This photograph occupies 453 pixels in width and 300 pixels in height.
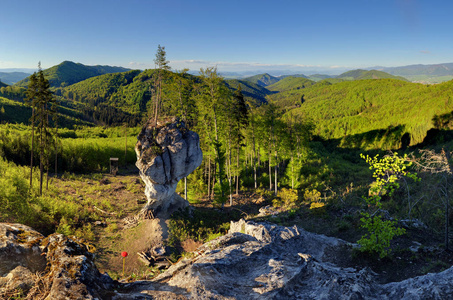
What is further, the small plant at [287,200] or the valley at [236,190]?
the small plant at [287,200]

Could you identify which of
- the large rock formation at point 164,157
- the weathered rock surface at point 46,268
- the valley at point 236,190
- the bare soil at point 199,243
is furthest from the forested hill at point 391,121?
the weathered rock surface at point 46,268

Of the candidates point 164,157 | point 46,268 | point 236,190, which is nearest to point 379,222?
point 46,268

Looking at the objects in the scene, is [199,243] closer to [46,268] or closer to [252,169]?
[46,268]

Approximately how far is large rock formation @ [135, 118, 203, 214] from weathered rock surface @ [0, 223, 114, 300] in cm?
1287

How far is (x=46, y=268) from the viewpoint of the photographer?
4.00 m

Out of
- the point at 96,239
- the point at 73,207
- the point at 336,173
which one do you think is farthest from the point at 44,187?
the point at 336,173

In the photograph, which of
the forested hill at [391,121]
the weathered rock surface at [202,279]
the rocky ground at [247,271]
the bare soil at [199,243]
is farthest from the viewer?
the forested hill at [391,121]

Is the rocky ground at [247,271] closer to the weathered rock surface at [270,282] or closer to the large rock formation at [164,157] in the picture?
the weathered rock surface at [270,282]

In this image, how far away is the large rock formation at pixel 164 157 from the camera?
17.6 m

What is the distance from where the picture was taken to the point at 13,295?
342 centimetres

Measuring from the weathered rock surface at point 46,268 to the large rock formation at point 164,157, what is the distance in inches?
507

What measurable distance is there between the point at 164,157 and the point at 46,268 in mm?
14248

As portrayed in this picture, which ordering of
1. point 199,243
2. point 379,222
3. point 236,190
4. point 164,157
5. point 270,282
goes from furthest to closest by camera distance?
point 236,190
point 164,157
point 199,243
point 379,222
point 270,282

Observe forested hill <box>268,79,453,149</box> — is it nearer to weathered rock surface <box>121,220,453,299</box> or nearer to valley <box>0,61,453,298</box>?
valley <box>0,61,453,298</box>
